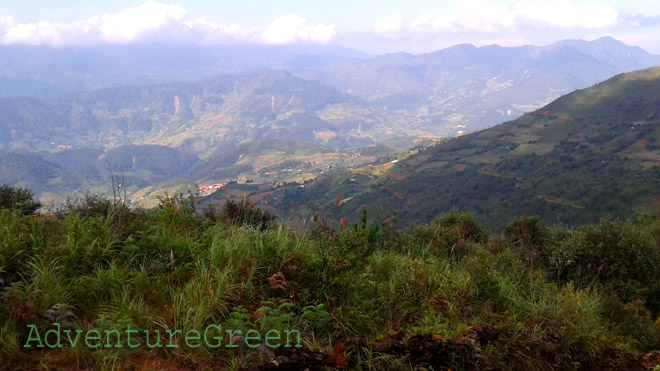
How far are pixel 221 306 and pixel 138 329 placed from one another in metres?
0.69

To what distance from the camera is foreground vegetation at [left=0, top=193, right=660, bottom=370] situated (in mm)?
2992

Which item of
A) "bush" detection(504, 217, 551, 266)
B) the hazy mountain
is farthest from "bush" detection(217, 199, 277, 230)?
the hazy mountain

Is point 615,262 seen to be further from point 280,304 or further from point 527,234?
point 280,304

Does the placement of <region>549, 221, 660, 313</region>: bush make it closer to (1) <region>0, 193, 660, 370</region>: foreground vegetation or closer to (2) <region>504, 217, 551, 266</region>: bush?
(1) <region>0, 193, 660, 370</region>: foreground vegetation

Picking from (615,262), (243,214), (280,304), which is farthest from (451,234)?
(280,304)

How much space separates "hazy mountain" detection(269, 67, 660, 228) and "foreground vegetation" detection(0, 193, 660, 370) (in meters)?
45.0

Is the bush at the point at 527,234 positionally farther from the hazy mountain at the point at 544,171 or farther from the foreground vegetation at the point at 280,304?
the hazy mountain at the point at 544,171

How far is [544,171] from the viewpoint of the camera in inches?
3063

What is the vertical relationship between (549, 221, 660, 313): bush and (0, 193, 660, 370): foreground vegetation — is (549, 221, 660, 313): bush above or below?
below

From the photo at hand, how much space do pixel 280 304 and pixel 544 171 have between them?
86.5 meters

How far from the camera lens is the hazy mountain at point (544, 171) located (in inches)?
2149

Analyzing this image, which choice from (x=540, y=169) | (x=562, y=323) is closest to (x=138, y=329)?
(x=562, y=323)

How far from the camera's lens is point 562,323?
3811mm

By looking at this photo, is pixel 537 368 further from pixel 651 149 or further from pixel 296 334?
pixel 651 149
